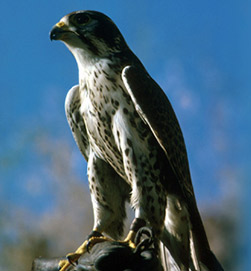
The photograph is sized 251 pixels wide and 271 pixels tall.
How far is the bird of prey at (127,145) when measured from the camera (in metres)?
2.20

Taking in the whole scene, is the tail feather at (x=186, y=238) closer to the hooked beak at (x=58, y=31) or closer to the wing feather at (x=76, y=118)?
the wing feather at (x=76, y=118)

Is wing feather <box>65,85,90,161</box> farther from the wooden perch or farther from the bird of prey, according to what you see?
the wooden perch

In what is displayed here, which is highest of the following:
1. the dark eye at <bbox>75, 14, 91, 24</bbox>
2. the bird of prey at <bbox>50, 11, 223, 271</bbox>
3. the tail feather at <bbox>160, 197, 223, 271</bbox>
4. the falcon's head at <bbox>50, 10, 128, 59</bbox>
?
the dark eye at <bbox>75, 14, 91, 24</bbox>

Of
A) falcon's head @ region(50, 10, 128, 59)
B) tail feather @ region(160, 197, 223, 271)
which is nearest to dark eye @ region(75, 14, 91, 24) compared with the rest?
falcon's head @ region(50, 10, 128, 59)

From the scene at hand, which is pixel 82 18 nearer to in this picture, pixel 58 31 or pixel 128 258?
pixel 58 31

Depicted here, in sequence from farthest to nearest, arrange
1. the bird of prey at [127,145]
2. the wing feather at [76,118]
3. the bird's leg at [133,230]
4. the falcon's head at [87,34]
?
the wing feather at [76,118] → the falcon's head at [87,34] → the bird of prey at [127,145] → the bird's leg at [133,230]

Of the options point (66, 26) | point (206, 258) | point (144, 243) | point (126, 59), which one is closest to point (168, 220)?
point (206, 258)

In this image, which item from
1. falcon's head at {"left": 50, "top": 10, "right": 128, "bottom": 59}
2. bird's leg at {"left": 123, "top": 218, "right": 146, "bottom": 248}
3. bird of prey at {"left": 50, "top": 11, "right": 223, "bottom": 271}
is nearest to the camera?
bird's leg at {"left": 123, "top": 218, "right": 146, "bottom": 248}

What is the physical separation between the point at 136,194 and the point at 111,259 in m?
0.36

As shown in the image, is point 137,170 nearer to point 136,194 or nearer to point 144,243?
point 136,194

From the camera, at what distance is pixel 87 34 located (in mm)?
2307

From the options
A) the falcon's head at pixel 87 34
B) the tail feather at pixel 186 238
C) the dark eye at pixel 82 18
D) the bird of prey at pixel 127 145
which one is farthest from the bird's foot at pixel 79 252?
the dark eye at pixel 82 18

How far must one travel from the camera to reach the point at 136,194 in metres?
2.17

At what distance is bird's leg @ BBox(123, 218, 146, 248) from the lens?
2.05 m
